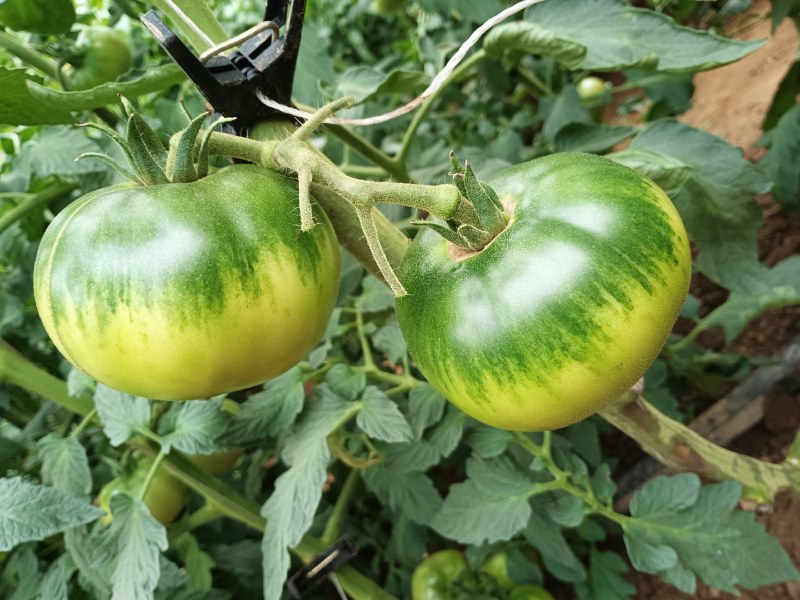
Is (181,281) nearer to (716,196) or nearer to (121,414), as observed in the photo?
(121,414)

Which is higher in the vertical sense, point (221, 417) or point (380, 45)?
point (221, 417)

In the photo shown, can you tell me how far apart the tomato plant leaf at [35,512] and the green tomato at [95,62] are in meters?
0.62

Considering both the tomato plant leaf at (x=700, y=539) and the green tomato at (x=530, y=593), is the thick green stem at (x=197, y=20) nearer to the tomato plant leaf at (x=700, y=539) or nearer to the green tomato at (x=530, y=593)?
the tomato plant leaf at (x=700, y=539)

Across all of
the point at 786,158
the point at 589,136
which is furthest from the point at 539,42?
the point at 786,158

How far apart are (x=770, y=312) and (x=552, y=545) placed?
826mm

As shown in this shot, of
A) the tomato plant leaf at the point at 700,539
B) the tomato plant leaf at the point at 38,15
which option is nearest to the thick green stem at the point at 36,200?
the tomato plant leaf at the point at 38,15

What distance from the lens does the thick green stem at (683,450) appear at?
0.57m

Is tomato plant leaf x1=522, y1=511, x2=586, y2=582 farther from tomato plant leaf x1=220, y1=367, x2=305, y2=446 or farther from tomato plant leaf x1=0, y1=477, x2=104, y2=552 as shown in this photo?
tomato plant leaf x1=0, y1=477, x2=104, y2=552

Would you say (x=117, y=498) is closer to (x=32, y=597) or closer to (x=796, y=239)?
(x=32, y=597)

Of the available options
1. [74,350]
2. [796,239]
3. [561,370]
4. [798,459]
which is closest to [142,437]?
[74,350]

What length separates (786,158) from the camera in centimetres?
101

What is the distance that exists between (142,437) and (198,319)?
508 millimetres

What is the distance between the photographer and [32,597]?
78 centimetres

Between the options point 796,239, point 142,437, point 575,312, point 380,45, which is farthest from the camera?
point 380,45
